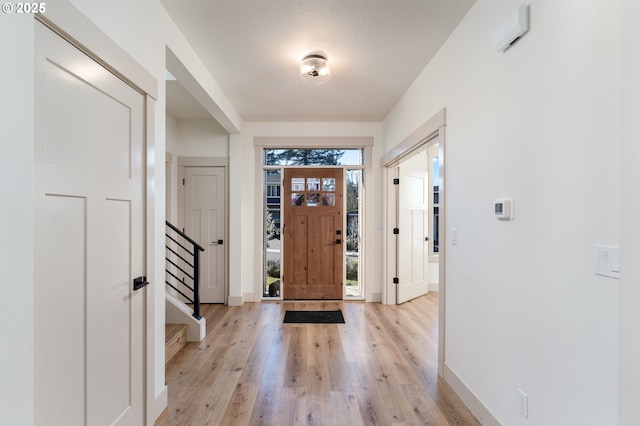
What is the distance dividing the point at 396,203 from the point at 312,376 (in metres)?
2.66

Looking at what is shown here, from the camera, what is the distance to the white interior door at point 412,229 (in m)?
4.28

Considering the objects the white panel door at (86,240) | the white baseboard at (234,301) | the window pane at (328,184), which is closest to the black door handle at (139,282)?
the white panel door at (86,240)

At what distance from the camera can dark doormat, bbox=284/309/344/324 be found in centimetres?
357

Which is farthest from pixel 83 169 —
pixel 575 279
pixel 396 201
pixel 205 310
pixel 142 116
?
pixel 396 201

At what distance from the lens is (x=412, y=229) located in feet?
14.6

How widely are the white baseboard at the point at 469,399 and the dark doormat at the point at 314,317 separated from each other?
152 centimetres

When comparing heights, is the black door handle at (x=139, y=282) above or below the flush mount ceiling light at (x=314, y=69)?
below

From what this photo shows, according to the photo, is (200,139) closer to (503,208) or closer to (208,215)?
(208,215)

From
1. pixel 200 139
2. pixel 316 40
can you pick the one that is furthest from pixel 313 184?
pixel 316 40

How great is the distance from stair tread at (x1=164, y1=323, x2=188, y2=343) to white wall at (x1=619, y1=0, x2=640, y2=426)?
2888mm

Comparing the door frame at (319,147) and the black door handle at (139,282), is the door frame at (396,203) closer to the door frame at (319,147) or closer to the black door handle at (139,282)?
the door frame at (319,147)

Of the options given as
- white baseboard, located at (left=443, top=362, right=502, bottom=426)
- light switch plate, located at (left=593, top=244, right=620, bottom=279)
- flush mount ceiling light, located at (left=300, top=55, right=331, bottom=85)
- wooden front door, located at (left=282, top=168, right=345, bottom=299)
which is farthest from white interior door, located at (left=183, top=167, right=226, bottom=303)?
light switch plate, located at (left=593, top=244, right=620, bottom=279)

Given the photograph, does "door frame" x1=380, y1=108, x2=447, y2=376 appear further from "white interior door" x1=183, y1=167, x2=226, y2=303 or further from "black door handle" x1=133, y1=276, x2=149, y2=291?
"white interior door" x1=183, y1=167, x2=226, y2=303

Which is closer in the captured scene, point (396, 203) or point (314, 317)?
point (314, 317)
